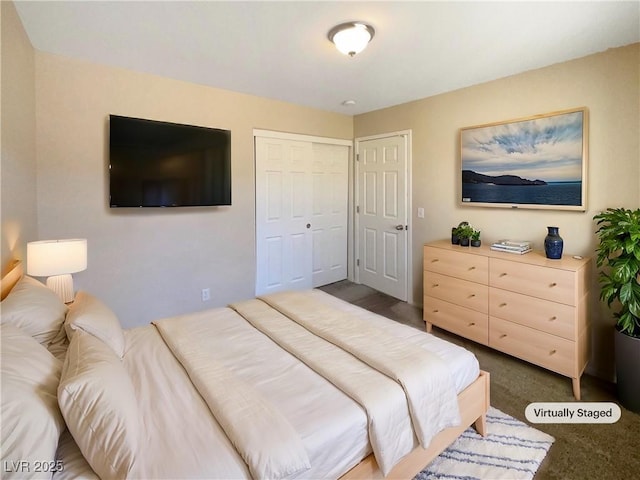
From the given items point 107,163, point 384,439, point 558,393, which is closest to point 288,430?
point 384,439

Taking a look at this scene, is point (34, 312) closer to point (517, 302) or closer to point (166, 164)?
point (166, 164)

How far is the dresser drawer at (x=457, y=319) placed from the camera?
111 inches

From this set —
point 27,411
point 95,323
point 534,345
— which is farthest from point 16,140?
point 534,345

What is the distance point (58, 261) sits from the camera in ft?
6.88

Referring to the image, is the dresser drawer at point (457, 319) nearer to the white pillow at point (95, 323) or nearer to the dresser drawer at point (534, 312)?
the dresser drawer at point (534, 312)

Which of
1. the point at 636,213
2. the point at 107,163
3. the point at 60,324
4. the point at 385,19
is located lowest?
the point at 60,324

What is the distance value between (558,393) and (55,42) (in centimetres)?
433

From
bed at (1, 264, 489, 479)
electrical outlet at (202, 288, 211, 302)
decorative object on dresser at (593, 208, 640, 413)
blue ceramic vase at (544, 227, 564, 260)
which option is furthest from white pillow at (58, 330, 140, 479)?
blue ceramic vase at (544, 227, 564, 260)

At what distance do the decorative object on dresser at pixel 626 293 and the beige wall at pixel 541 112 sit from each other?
41cm

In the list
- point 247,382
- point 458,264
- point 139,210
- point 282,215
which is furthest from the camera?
point 282,215

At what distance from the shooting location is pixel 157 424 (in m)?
1.20

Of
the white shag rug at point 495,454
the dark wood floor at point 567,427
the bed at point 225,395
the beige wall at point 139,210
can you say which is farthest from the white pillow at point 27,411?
the dark wood floor at point 567,427

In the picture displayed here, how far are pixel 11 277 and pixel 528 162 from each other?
3759mm

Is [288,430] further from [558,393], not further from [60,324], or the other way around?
[558,393]
